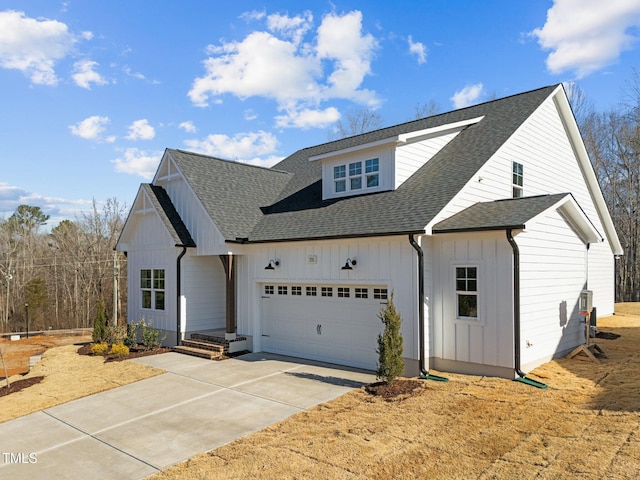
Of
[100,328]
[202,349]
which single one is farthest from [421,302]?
[100,328]

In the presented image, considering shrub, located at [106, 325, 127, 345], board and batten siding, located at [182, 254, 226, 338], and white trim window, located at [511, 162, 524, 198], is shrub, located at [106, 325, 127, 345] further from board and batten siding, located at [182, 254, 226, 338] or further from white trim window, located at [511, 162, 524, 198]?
white trim window, located at [511, 162, 524, 198]

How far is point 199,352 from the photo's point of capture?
44.3ft

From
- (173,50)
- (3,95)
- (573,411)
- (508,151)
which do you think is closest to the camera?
(573,411)

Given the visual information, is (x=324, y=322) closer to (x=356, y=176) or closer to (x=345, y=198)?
(x=345, y=198)

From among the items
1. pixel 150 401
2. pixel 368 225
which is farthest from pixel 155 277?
pixel 368 225

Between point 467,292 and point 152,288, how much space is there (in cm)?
1149

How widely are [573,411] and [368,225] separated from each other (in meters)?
5.90

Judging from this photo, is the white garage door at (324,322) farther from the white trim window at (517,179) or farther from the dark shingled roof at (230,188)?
the white trim window at (517,179)

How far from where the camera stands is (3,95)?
553 inches

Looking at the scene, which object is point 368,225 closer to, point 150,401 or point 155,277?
point 150,401

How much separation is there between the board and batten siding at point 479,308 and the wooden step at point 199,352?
6541 millimetres

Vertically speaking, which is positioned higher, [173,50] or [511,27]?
[511,27]

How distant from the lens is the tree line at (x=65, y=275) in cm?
2845

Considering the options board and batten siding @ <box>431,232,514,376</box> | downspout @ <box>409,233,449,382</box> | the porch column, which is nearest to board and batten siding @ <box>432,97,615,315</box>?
downspout @ <box>409,233,449,382</box>
